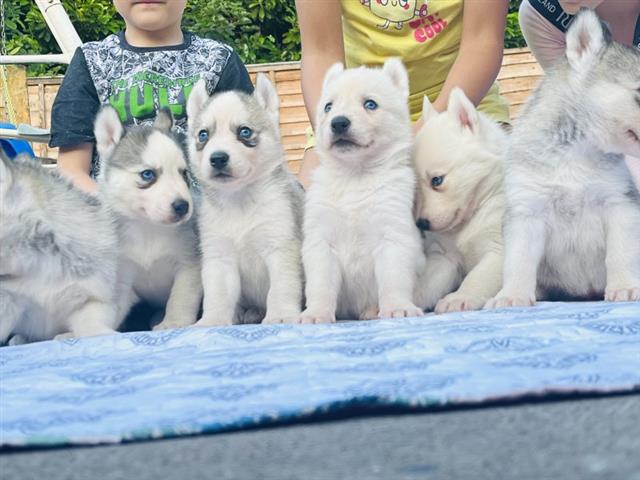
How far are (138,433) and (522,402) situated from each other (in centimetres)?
66

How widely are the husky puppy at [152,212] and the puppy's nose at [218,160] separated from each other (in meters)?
0.16

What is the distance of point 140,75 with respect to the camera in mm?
3947

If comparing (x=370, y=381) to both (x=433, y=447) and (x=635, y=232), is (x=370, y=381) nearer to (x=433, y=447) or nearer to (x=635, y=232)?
(x=433, y=447)

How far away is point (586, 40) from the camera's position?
2986 millimetres

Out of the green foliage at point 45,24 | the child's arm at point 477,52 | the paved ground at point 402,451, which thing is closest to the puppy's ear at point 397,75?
the child's arm at point 477,52

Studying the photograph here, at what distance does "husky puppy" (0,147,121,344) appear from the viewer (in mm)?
2895

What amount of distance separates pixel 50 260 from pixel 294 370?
1.23 metres

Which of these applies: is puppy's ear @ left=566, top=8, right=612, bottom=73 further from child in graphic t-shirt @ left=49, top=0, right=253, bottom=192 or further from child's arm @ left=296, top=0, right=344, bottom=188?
child in graphic t-shirt @ left=49, top=0, right=253, bottom=192

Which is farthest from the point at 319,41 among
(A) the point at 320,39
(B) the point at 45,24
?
(B) the point at 45,24

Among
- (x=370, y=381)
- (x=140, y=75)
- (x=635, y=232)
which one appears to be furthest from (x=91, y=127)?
(x=370, y=381)

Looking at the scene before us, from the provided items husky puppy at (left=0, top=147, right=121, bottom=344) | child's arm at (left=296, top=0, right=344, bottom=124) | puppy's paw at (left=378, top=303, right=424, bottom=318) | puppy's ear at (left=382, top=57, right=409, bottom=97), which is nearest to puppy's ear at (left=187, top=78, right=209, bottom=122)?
husky puppy at (left=0, top=147, right=121, bottom=344)

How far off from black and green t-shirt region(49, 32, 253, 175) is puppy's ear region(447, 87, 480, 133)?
100 cm

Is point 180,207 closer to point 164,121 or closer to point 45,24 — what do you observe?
point 164,121

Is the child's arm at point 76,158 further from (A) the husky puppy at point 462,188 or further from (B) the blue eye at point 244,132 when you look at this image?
(A) the husky puppy at point 462,188
